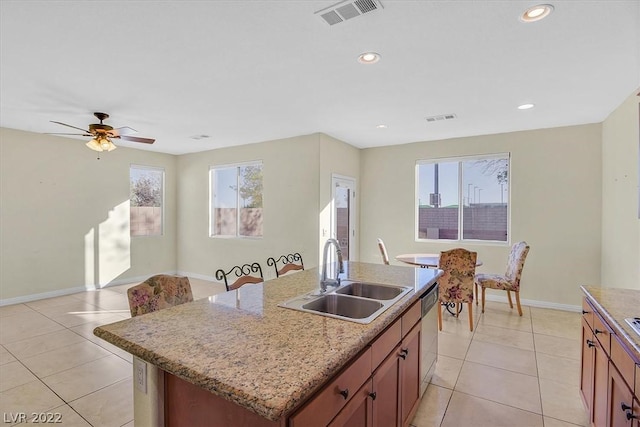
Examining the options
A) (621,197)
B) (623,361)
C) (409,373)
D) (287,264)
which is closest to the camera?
(623,361)

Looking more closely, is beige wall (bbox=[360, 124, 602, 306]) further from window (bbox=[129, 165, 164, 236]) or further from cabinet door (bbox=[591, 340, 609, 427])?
window (bbox=[129, 165, 164, 236])

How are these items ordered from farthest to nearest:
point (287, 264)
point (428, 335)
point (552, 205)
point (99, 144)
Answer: point (552, 205) → point (99, 144) → point (287, 264) → point (428, 335)

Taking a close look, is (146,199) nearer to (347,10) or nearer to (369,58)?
(369,58)

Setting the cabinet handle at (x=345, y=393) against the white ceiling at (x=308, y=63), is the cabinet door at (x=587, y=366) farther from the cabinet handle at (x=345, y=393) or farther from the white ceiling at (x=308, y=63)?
the white ceiling at (x=308, y=63)

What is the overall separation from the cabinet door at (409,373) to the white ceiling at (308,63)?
200 cm

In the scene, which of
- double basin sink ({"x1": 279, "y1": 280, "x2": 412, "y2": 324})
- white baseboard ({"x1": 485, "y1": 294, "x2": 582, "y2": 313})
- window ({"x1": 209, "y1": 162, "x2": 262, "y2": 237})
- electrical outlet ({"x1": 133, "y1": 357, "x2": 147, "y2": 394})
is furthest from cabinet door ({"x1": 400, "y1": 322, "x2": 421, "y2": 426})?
window ({"x1": 209, "y1": 162, "x2": 262, "y2": 237})

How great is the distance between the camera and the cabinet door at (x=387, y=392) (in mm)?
1479

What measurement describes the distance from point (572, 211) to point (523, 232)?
653 millimetres

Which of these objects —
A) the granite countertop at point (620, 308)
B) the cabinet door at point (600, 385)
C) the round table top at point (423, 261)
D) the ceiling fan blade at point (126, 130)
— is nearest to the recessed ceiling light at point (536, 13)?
the granite countertop at point (620, 308)

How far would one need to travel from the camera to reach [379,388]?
1504mm

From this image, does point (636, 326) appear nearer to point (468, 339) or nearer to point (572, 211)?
point (468, 339)

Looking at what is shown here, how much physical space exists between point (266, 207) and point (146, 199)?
274 centimetres

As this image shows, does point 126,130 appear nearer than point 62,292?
Yes

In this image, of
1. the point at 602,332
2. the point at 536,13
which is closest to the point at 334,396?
the point at 602,332
